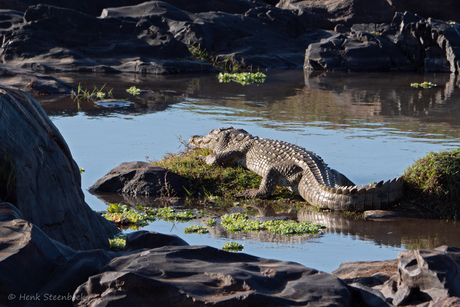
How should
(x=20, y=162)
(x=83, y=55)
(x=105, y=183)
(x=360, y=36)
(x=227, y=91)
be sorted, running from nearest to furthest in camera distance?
(x=20, y=162) < (x=105, y=183) < (x=227, y=91) < (x=83, y=55) < (x=360, y=36)

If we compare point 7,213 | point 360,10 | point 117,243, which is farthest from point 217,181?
point 360,10

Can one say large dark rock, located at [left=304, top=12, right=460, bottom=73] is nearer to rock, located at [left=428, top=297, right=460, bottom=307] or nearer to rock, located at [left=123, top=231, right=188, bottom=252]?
rock, located at [left=123, top=231, right=188, bottom=252]

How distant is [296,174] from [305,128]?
4.01 m

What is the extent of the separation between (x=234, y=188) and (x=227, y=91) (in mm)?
9537

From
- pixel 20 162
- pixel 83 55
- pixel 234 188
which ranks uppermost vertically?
pixel 83 55

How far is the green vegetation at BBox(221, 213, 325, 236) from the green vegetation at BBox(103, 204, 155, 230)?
0.90 meters

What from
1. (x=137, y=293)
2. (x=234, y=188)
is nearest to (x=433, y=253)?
(x=137, y=293)

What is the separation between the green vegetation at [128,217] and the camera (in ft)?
18.5

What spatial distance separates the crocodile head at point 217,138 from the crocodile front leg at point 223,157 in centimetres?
48

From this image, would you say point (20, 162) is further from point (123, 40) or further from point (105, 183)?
point (123, 40)

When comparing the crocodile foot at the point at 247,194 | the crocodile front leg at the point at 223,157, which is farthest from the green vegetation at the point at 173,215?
the crocodile front leg at the point at 223,157

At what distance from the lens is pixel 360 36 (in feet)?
79.1

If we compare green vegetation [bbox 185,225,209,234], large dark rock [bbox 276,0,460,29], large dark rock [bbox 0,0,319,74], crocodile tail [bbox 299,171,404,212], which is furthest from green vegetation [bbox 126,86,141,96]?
large dark rock [bbox 276,0,460,29]

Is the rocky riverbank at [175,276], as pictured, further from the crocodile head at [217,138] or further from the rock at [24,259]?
the crocodile head at [217,138]
